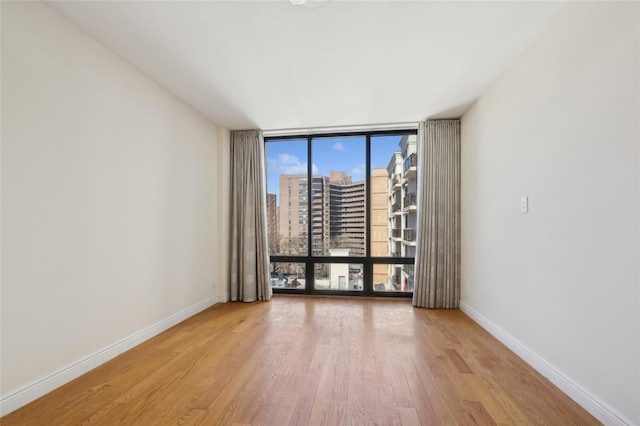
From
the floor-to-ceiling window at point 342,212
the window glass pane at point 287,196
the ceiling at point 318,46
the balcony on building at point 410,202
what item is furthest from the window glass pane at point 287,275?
the ceiling at point 318,46

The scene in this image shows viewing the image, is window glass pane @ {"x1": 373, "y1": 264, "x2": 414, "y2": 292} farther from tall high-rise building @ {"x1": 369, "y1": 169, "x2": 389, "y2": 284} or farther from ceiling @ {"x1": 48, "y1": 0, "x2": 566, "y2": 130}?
ceiling @ {"x1": 48, "y1": 0, "x2": 566, "y2": 130}

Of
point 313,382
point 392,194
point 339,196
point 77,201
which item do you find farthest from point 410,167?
point 77,201

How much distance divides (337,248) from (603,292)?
3054 millimetres

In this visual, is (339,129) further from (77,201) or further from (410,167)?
(77,201)

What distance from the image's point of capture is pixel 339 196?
14.4ft

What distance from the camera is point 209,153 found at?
3.84 meters

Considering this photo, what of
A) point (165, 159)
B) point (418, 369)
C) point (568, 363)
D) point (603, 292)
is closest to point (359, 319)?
point (418, 369)

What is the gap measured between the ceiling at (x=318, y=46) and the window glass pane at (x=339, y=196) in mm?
1090

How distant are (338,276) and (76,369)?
3.04 metres

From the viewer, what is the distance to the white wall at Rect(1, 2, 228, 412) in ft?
5.46

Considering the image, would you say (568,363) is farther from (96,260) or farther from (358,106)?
(96,260)

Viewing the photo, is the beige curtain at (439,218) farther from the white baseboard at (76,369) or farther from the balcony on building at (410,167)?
the white baseboard at (76,369)

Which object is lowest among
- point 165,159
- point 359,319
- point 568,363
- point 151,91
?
point 359,319

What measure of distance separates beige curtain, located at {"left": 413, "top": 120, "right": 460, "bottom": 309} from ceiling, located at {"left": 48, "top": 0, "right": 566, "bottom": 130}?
532mm
